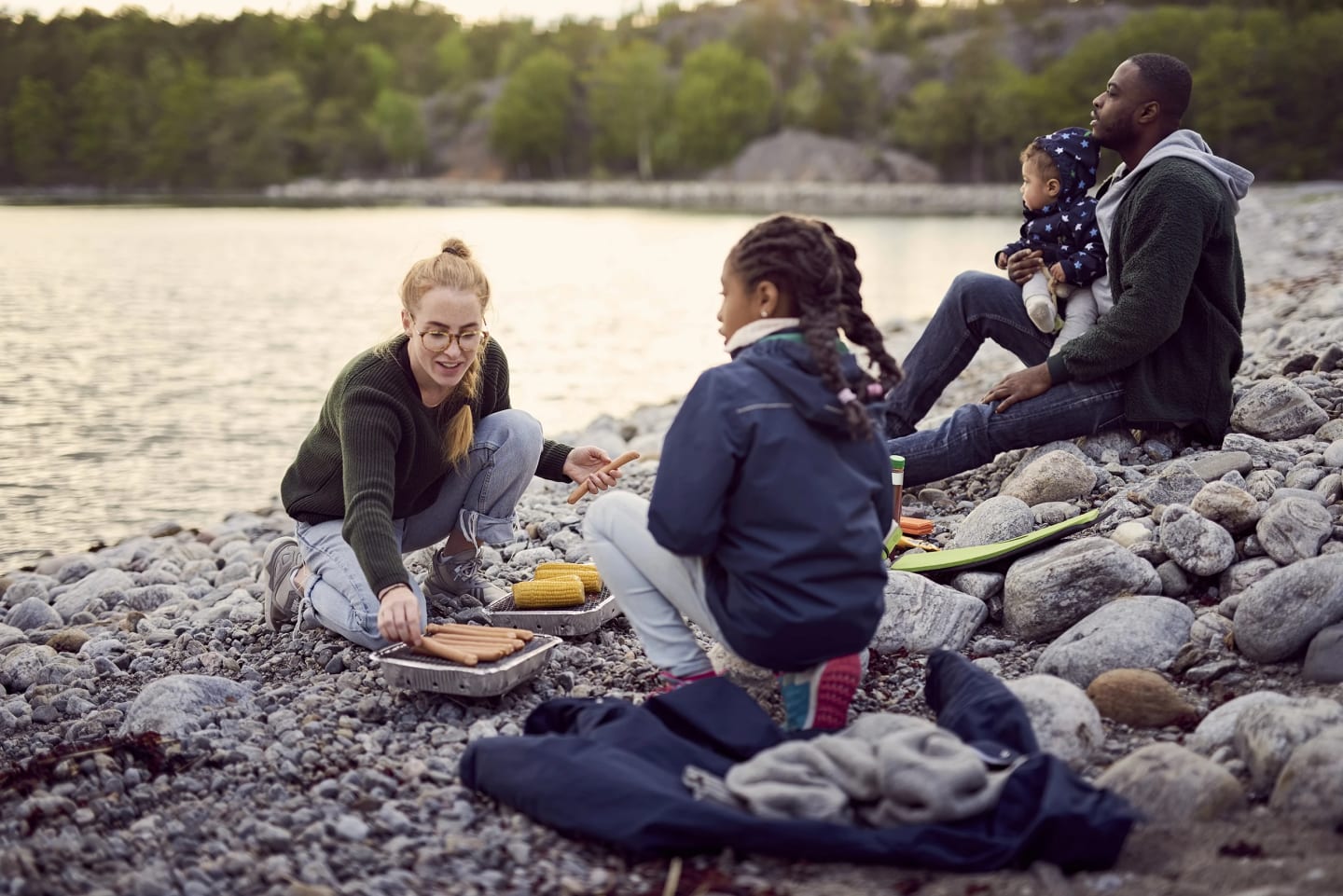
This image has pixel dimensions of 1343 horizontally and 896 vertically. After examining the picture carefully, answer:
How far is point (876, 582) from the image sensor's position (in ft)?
9.98

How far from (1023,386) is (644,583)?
243cm

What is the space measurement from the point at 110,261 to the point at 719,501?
28825mm

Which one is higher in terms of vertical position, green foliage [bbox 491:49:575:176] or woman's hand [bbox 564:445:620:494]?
green foliage [bbox 491:49:575:176]

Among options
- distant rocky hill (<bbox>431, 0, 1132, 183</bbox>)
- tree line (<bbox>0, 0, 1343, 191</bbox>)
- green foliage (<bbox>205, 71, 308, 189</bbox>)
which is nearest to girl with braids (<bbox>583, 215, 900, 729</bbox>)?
tree line (<bbox>0, 0, 1343, 191</bbox>)

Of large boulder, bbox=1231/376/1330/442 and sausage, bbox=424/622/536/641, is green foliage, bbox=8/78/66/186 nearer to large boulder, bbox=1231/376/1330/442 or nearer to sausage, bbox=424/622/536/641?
sausage, bbox=424/622/536/641

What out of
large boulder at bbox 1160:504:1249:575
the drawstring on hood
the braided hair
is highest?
the drawstring on hood

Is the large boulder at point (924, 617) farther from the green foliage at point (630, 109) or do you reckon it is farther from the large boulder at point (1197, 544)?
the green foliage at point (630, 109)

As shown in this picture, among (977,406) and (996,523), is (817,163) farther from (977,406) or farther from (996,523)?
(996,523)

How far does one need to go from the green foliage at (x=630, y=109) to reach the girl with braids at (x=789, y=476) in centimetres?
9710

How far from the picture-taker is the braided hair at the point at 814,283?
289 centimetres

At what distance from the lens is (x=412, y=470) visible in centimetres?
416

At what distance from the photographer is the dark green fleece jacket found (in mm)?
4664

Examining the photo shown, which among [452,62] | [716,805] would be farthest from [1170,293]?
[452,62]

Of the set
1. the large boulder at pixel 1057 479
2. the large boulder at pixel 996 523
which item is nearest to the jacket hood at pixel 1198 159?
the large boulder at pixel 1057 479
